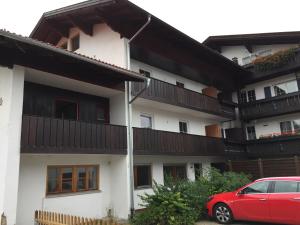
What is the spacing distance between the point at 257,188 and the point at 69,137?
21.9 ft

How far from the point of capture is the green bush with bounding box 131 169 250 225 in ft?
30.5

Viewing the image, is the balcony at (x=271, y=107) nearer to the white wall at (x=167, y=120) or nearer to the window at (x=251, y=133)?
the window at (x=251, y=133)

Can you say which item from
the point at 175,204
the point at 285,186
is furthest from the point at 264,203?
the point at 175,204

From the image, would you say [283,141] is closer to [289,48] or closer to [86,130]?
[289,48]

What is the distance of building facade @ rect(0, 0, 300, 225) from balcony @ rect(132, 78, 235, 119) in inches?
2.2

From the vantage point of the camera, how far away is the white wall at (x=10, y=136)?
8.27 m

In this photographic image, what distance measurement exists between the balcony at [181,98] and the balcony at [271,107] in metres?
1.54

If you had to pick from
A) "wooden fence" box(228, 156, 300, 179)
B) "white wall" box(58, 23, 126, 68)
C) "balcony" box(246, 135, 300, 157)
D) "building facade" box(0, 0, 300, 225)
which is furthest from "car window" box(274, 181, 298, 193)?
"balcony" box(246, 135, 300, 157)

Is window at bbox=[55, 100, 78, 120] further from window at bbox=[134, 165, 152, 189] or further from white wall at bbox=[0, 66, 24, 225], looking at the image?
window at bbox=[134, 165, 152, 189]

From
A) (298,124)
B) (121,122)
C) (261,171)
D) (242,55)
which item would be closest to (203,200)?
(121,122)

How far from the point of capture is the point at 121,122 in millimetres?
12750

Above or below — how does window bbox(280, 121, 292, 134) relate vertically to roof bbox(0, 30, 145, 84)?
below

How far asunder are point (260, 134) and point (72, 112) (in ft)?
47.4

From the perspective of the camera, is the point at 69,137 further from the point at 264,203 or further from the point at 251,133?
the point at 251,133
